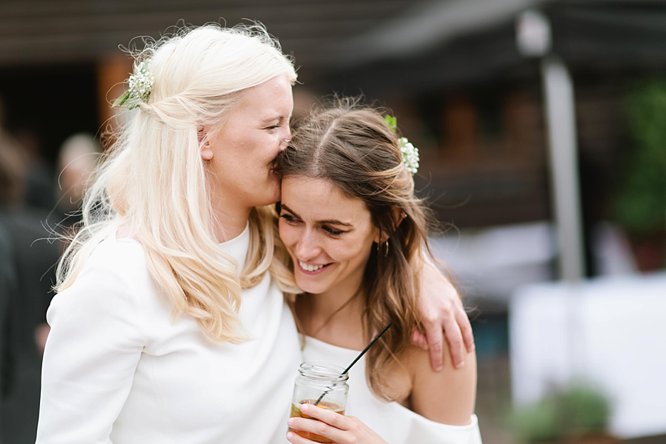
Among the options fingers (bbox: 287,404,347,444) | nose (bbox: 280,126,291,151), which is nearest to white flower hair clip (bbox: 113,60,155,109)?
nose (bbox: 280,126,291,151)

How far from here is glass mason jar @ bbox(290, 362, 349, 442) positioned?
6.70 feet

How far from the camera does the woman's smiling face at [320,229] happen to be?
221 centimetres

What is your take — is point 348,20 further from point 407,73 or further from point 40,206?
point 40,206

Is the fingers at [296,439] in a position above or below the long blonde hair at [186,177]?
below

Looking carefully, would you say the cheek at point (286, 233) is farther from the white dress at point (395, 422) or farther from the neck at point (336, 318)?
the white dress at point (395, 422)

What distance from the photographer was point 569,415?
5086mm

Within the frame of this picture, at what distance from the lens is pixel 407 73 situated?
271 inches

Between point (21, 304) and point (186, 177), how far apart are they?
247 centimetres

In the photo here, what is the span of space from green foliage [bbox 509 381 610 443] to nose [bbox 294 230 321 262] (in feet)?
10.8

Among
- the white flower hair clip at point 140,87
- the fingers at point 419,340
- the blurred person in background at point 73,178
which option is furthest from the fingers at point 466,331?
the blurred person in background at point 73,178

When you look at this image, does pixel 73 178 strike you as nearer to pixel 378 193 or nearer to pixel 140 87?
pixel 140 87


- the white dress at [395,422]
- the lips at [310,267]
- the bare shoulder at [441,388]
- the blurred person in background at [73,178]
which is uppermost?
the blurred person in background at [73,178]

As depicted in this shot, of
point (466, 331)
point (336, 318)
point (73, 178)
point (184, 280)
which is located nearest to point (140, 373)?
point (184, 280)

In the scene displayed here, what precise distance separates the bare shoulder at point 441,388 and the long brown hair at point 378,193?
0.19 ft
